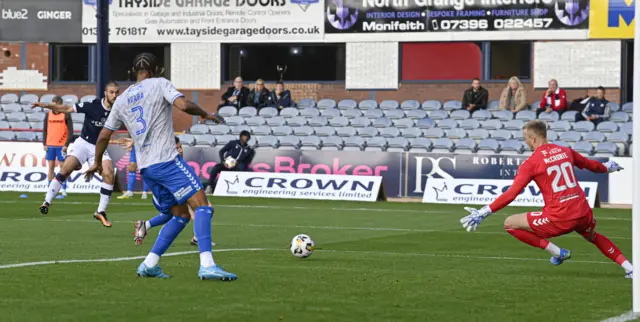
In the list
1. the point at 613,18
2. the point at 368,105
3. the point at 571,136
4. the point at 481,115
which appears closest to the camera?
the point at 571,136

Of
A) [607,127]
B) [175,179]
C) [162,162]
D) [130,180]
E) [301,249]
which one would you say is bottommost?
[130,180]

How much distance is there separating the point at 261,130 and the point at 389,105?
366 centimetres

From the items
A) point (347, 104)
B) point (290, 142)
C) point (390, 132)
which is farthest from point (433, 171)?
point (347, 104)

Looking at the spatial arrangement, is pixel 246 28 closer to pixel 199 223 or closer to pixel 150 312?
pixel 199 223

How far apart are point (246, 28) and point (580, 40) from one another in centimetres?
968

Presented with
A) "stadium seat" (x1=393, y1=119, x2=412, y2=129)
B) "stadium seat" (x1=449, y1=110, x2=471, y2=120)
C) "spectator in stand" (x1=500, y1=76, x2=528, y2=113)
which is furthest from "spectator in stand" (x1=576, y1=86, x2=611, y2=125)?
"stadium seat" (x1=393, y1=119, x2=412, y2=129)

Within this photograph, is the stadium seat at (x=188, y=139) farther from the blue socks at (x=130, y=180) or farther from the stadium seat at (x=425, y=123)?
the stadium seat at (x=425, y=123)

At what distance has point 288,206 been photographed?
25.6 meters

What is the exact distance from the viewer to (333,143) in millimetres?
30719

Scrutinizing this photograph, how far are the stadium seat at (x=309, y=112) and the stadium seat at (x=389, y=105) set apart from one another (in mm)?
1769

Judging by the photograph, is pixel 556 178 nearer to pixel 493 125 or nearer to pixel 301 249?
pixel 301 249

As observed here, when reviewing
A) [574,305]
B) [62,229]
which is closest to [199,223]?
[574,305]

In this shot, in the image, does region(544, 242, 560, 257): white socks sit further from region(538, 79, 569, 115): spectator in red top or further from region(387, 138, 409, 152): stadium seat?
region(538, 79, 569, 115): spectator in red top

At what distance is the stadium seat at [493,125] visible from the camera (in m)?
30.8
